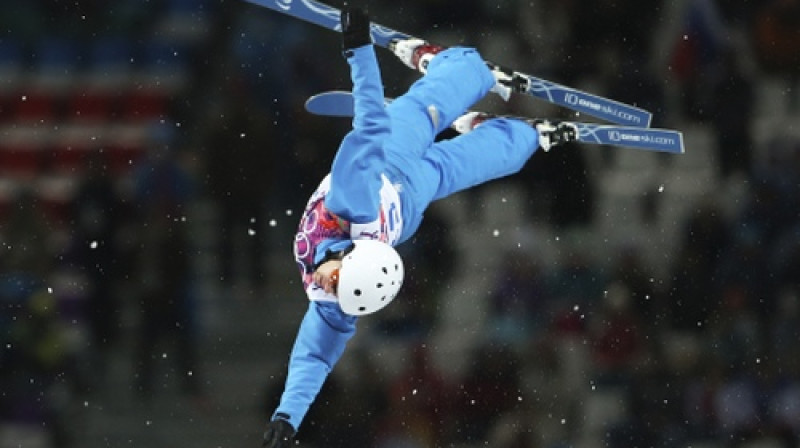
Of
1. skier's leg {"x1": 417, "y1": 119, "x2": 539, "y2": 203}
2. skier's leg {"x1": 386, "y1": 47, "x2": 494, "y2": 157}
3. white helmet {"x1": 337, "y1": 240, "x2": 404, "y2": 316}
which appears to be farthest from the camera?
skier's leg {"x1": 417, "y1": 119, "x2": 539, "y2": 203}

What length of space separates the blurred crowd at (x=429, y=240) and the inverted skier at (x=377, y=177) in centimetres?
243

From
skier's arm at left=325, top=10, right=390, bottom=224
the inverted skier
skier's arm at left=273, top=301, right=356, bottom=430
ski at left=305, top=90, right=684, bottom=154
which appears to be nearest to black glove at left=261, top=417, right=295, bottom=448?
the inverted skier

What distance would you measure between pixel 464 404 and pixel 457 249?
1010 millimetres

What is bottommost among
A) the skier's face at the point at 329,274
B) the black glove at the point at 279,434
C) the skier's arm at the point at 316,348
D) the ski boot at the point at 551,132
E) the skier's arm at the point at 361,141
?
the black glove at the point at 279,434

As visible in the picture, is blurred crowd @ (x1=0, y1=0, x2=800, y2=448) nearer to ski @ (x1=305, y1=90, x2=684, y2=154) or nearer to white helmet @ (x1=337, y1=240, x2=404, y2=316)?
ski @ (x1=305, y1=90, x2=684, y2=154)

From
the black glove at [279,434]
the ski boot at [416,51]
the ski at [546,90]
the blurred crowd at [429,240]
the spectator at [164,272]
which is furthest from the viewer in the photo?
the spectator at [164,272]

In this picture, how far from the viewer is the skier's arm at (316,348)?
652 cm

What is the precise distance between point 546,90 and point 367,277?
1.87 meters

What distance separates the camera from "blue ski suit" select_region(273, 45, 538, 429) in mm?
6168

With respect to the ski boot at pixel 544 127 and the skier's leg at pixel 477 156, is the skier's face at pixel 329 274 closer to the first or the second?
the skier's leg at pixel 477 156

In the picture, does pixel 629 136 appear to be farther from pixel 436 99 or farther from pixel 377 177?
pixel 377 177

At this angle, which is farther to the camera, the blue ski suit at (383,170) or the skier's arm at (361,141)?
the blue ski suit at (383,170)

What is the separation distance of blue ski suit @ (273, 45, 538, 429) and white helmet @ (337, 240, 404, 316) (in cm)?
14

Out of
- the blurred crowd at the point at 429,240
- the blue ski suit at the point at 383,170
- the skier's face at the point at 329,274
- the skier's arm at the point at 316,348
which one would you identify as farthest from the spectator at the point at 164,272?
the skier's face at the point at 329,274
